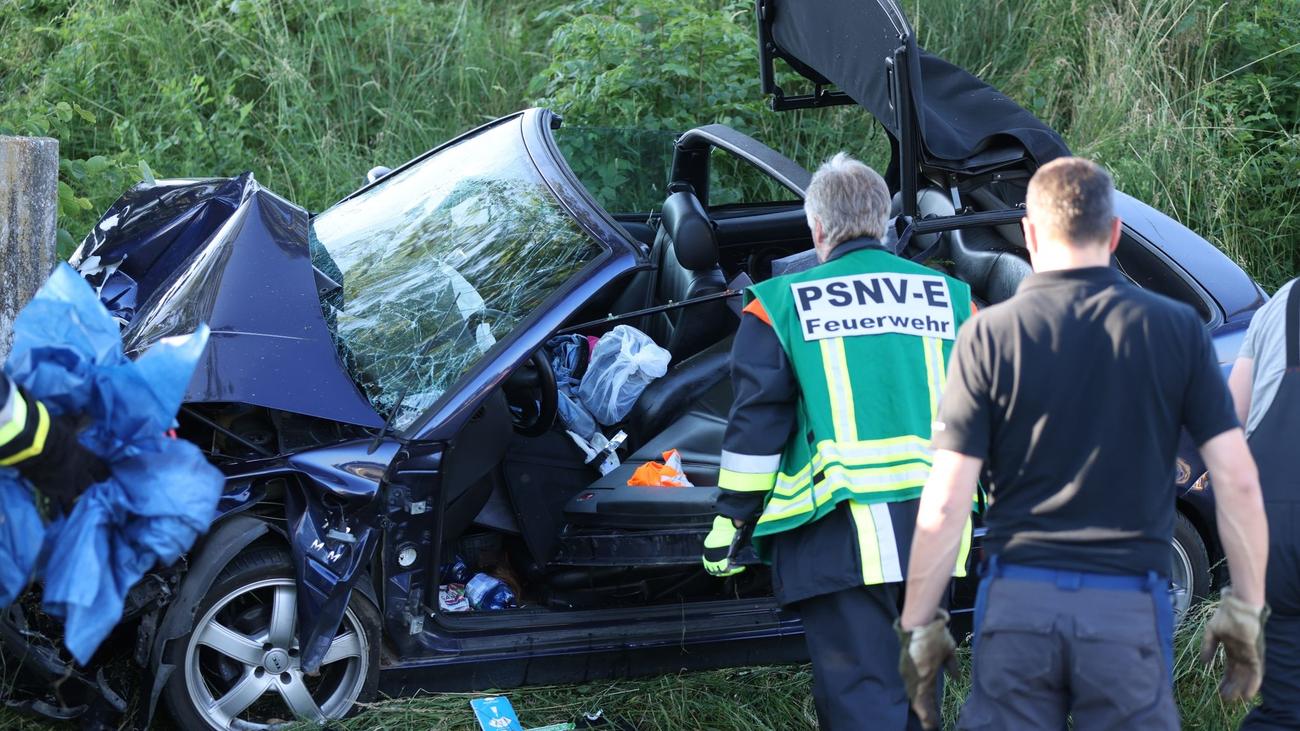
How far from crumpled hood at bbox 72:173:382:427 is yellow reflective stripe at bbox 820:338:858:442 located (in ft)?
3.84

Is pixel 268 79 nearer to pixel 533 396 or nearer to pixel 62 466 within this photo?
pixel 533 396

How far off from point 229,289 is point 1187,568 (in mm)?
3065

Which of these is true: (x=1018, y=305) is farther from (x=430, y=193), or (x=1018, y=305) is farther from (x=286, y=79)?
(x=286, y=79)

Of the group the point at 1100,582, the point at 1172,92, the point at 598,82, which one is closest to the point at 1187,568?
the point at 1100,582

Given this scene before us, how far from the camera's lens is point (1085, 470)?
236 cm

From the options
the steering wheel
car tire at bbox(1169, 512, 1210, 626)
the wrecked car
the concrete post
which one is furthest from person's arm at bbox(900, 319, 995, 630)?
the concrete post

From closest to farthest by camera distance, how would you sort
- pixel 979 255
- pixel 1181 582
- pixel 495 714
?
1. pixel 495 714
2. pixel 1181 582
3. pixel 979 255

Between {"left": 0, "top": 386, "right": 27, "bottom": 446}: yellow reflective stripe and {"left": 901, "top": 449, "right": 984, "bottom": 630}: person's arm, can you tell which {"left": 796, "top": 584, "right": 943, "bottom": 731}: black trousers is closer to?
{"left": 901, "top": 449, "right": 984, "bottom": 630}: person's arm

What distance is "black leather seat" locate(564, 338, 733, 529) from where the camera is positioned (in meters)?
3.64

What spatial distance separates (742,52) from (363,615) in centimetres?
473

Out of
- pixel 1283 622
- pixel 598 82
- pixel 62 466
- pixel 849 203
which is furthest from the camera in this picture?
pixel 598 82

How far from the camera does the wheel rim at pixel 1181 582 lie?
402 cm

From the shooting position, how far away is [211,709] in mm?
3139

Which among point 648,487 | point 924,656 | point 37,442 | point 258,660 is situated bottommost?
point 258,660
